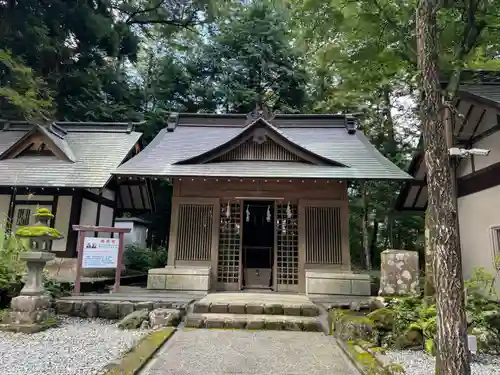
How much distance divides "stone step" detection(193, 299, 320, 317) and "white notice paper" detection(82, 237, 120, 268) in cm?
263

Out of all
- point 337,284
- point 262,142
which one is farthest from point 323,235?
point 262,142

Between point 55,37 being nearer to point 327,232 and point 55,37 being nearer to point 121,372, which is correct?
point 327,232

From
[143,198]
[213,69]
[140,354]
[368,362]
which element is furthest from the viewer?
[213,69]

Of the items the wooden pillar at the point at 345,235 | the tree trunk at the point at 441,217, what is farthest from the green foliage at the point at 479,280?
the tree trunk at the point at 441,217

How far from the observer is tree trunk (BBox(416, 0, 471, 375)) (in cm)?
316

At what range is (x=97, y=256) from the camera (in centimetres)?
821

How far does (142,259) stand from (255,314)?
1012 cm

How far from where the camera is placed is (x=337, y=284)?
29.9ft

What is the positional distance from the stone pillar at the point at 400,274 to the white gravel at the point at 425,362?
2039mm

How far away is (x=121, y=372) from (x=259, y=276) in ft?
23.9

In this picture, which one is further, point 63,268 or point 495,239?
point 63,268

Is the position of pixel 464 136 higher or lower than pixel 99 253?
higher

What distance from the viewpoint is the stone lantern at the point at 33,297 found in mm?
6254

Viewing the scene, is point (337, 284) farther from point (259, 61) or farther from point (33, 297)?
point (259, 61)
